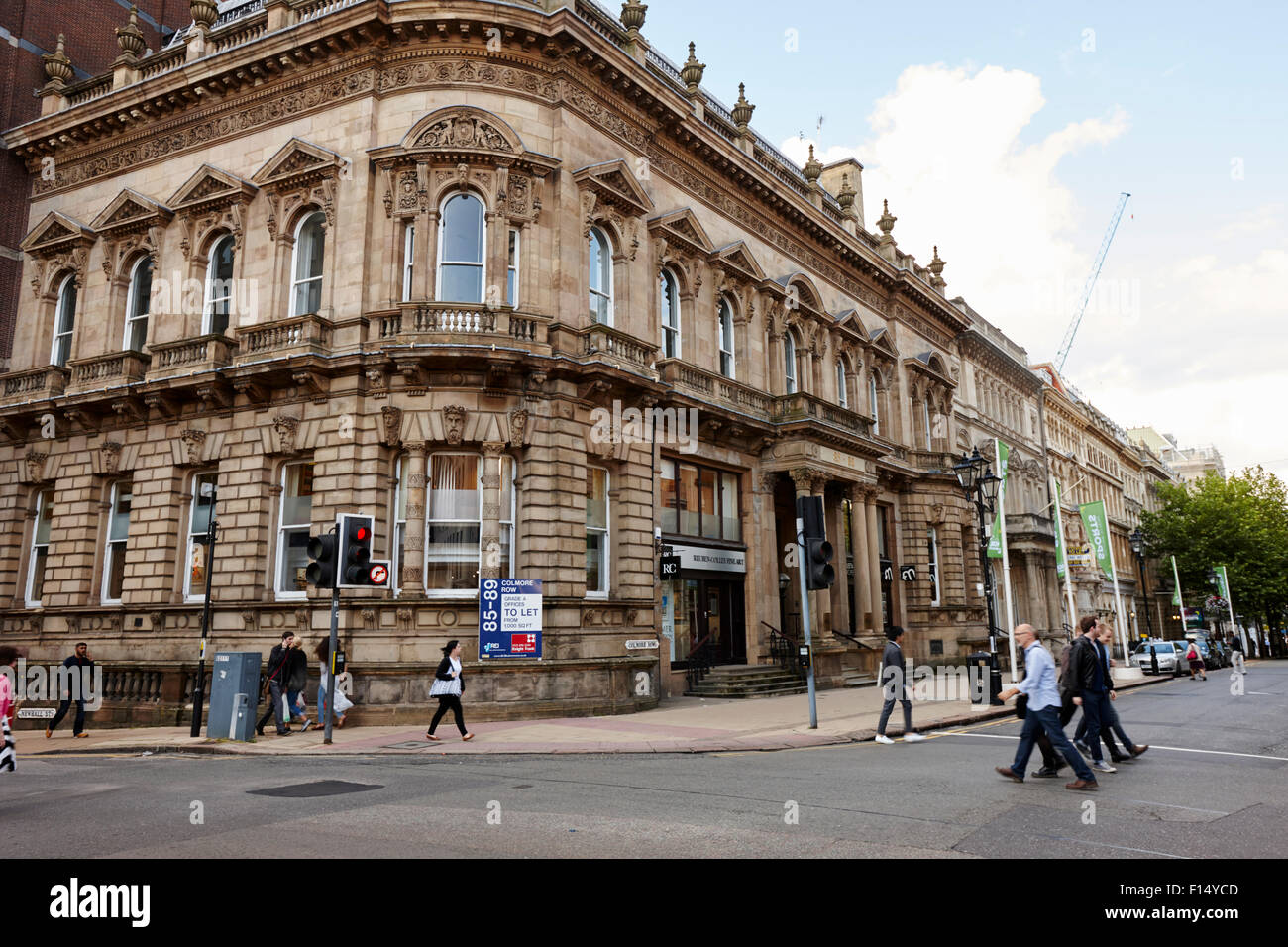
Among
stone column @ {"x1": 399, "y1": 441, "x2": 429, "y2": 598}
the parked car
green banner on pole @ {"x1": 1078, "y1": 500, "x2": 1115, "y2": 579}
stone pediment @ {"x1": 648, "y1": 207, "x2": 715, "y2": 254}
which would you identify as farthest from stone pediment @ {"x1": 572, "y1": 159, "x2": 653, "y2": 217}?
the parked car

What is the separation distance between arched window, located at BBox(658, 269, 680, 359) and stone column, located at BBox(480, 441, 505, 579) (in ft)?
24.3

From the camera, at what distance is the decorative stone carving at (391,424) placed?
1977 cm

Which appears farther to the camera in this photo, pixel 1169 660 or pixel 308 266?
pixel 1169 660

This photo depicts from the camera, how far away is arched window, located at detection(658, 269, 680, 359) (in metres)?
25.8

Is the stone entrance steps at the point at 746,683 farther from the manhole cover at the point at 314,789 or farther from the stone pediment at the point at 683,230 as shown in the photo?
the manhole cover at the point at 314,789

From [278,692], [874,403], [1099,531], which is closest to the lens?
[278,692]

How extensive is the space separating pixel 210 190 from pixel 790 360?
1872 cm

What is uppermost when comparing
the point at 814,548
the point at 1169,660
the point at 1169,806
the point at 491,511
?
the point at 491,511

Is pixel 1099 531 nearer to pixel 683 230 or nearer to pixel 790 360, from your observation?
pixel 790 360

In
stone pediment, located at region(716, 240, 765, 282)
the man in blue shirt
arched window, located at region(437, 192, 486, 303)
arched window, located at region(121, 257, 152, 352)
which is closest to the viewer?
the man in blue shirt

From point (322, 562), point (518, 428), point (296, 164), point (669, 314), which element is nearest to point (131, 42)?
point (296, 164)

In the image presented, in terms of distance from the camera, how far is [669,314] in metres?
26.1

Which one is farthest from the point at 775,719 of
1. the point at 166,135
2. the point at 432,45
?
the point at 166,135

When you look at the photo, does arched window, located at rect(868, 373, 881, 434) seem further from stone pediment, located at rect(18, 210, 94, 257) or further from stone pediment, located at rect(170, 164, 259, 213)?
stone pediment, located at rect(18, 210, 94, 257)
